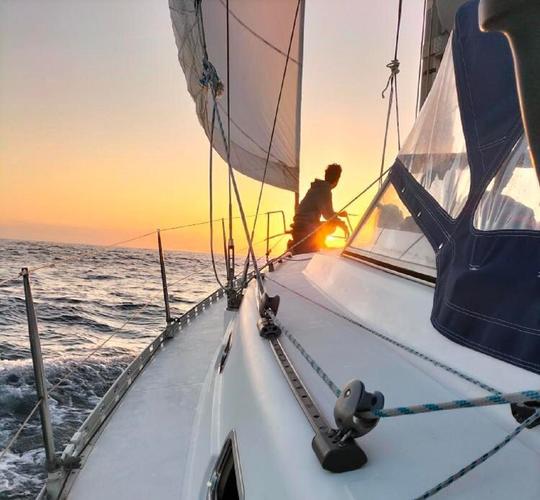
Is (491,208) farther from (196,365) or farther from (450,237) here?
(196,365)

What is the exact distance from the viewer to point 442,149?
1.72 metres

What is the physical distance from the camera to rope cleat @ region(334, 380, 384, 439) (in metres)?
0.79

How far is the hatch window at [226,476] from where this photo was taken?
116 cm

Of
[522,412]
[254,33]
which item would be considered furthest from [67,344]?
[522,412]

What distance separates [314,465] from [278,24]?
496cm

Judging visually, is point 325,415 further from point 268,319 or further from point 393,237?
point 393,237

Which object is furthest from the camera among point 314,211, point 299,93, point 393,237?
point 299,93

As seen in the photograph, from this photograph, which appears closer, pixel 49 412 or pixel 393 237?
pixel 49 412

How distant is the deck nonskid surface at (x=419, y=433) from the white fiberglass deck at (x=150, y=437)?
0.66 m

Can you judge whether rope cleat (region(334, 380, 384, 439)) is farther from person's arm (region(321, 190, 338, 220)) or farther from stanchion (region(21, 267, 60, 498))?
person's arm (region(321, 190, 338, 220))

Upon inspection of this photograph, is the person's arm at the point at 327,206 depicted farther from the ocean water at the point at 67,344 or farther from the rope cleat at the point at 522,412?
the rope cleat at the point at 522,412

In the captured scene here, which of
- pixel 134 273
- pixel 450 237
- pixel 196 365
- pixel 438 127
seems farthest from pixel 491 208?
pixel 134 273

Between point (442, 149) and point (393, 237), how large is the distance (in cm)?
51

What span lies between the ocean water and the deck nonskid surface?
1.09m
